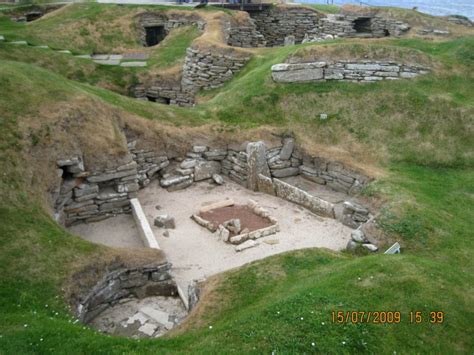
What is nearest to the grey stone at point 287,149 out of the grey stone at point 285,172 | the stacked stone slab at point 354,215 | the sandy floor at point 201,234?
the grey stone at point 285,172

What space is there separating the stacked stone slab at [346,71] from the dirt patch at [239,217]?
6.88 metres

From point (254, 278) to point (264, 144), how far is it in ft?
26.5

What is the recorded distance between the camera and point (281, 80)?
2083 centimetres

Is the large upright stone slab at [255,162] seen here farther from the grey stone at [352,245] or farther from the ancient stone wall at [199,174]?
the grey stone at [352,245]

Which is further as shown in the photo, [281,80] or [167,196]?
[281,80]

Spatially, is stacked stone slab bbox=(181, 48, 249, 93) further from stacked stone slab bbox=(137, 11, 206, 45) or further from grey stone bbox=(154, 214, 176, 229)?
grey stone bbox=(154, 214, 176, 229)

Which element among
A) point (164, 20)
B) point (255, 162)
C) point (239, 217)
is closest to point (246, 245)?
point (239, 217)

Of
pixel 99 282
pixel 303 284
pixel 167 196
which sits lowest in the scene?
pixel 167 196

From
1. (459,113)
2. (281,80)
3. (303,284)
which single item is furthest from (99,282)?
(459,113)

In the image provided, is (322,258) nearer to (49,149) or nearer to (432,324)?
(432,324)

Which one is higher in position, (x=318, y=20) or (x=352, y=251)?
(x=318, y=20)
